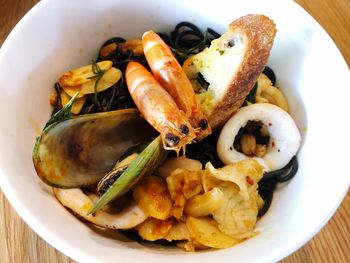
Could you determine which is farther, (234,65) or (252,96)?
(252,96)

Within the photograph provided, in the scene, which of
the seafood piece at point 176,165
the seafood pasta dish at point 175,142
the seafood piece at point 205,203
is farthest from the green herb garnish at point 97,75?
the seafood piece at point 205,203

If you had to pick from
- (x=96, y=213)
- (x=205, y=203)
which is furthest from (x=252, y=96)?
(x=96, y=213)

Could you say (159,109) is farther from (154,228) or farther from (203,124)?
(154,228)

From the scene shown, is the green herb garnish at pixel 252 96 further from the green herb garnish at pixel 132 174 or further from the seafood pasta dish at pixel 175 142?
the green herb garnish at pixel 132 174

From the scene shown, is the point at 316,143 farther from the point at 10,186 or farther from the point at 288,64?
the point at 10,186

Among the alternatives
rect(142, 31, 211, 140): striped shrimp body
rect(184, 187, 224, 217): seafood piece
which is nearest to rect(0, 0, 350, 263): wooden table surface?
rect(184, 187, 224, 217): seafood piece

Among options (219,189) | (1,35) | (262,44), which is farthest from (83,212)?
(1,35)

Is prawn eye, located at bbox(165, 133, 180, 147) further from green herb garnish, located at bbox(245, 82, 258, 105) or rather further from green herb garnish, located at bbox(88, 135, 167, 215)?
green herb garnish, located at bbox(245, 82, 258, 105)
